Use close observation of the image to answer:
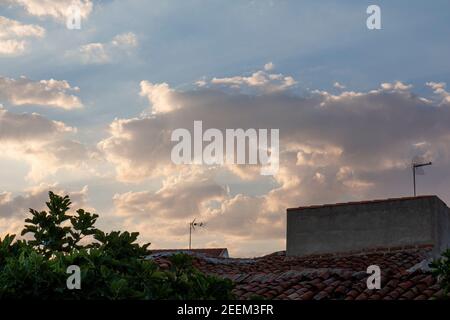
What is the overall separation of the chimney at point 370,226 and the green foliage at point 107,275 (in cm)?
1585

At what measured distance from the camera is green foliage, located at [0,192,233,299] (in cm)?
797

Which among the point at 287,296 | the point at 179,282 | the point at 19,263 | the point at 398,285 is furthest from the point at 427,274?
the point at 19,263

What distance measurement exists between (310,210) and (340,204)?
3.88 feet

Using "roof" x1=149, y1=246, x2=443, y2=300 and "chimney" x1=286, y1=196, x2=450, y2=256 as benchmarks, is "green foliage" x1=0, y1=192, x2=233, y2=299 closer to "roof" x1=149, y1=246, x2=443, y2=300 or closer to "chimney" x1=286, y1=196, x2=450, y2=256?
"roof" x1=149, y1=246, x2=443, y2=300

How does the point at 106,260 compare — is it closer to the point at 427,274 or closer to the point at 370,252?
the point at 427,274

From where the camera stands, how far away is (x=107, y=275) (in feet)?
26.7

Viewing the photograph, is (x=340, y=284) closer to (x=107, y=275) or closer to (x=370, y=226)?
(x=107, y=275)

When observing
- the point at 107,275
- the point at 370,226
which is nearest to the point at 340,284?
the point at 107,275

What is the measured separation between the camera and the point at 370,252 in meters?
23.7

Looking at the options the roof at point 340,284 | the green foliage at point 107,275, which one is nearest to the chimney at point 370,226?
the roof at point 340,284

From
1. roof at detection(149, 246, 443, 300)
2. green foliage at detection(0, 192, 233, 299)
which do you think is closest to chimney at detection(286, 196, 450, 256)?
roof at detection(149, 246, 443, 300)

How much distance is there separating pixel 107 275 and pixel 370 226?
56.9 ft
